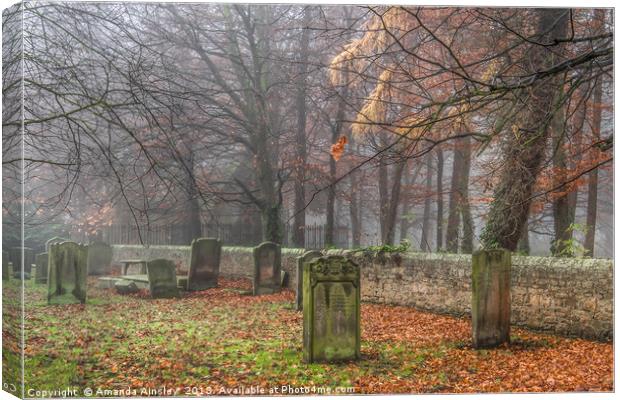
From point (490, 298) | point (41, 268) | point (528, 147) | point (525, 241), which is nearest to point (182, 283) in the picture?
point (41, 268)

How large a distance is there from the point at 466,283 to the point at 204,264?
3283 mm

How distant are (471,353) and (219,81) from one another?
3.91 metres

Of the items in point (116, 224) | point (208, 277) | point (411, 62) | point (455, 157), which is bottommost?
point (208, 277)

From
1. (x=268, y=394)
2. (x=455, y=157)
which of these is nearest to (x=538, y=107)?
(x=455, y=157)

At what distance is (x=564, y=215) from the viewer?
24.6 ft

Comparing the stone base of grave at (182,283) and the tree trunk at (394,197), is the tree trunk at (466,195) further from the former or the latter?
the stone base of grave at (182,283)

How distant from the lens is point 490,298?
7.50 metres

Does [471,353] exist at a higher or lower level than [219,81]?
lower

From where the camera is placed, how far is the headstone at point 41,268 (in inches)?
283

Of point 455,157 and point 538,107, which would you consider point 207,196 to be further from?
point 538,107

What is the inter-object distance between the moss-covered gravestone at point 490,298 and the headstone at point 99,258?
13.3 feet

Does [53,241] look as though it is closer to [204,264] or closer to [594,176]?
[204,264]

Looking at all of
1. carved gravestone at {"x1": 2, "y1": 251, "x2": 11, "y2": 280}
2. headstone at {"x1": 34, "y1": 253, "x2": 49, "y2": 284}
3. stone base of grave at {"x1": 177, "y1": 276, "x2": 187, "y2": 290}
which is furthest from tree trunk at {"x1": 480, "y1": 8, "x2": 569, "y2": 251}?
carved gravestone at {"x1": 2, "y1": 251, "x2": 11, "y2": 280}

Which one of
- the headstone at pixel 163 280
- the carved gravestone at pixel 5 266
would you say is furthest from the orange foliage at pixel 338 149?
the carved gravestone at pixel 5 266
